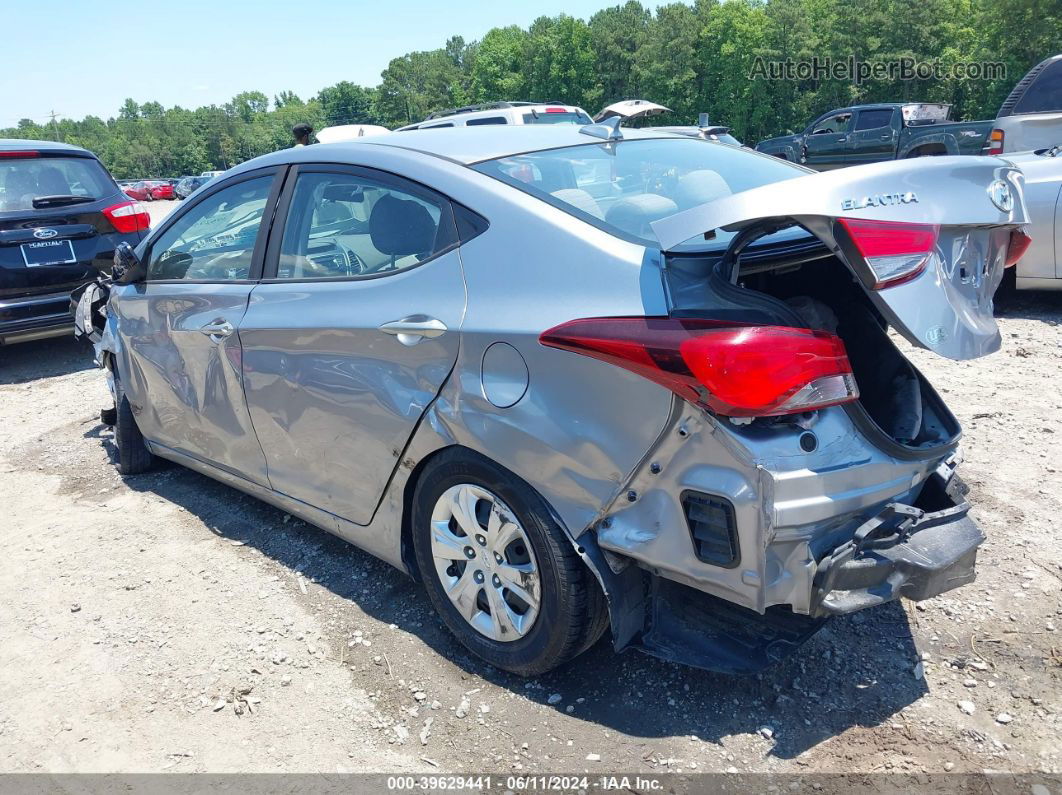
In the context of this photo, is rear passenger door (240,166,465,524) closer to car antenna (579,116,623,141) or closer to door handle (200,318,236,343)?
door handle (200,318,236,343)

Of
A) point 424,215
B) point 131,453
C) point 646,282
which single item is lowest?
point 131,453

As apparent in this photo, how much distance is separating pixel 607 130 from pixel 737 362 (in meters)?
1.60

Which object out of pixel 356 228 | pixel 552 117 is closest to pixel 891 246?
pixel 356 228

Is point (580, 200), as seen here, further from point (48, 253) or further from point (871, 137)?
point (871, 137)

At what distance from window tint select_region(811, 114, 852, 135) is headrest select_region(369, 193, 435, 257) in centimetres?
1866

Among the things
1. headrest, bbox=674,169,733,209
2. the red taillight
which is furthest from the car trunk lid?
headrest, bbox=674,169,733,209

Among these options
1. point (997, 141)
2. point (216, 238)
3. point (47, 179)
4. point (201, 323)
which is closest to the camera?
point (201, 323)

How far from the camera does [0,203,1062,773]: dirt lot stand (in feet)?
7.76

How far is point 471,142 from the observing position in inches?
115

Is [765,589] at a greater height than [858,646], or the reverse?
[765,589]

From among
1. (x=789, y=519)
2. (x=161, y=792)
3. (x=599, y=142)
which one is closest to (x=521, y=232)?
(x=599, y=142)

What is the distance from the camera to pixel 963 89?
3462 cm

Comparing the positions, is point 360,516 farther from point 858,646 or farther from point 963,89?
point 963,89

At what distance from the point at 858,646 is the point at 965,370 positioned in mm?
3183
